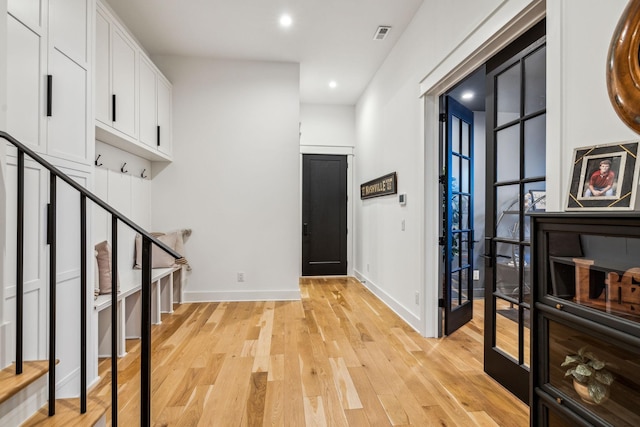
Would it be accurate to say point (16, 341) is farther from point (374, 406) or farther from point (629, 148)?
point (629, 148)

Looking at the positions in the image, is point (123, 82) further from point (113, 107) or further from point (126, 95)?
point (113, 107)

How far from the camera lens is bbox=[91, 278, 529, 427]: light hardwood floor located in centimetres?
184

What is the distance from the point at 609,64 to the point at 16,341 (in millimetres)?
2710

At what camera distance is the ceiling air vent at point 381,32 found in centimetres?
347

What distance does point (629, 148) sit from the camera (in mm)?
1193

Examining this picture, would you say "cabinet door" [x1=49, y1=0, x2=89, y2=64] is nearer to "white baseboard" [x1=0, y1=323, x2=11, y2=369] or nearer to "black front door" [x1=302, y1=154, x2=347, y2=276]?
"white baseboard" [x1=0, y1=323, x2=11, y2=369]

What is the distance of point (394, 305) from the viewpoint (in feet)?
12.5

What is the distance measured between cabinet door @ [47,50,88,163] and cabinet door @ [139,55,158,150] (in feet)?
4.24

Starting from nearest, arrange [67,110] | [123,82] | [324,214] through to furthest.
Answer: [67,110], [123,82], [324,214]

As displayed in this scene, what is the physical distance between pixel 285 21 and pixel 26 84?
2455mm

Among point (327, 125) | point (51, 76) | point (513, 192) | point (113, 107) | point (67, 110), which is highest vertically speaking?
point (327, 125)

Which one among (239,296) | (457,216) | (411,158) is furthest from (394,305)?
(239,296)

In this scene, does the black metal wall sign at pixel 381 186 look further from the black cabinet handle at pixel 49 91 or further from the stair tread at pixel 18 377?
the stair tread at pixel 18 377

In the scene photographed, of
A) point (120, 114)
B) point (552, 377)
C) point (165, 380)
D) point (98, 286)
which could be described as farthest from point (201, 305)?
point (552, 377)
